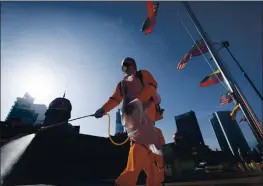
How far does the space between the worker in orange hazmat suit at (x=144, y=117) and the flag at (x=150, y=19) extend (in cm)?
576

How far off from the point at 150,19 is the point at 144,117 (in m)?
7.14

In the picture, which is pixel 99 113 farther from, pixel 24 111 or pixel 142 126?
pixel 24 111

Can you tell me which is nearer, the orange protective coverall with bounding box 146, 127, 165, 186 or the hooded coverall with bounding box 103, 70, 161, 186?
the hooded coverall with bounding box 103, 70, 161, 186

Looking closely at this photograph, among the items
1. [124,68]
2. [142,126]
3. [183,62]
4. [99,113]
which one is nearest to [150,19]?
[183,62]

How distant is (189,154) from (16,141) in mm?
9432

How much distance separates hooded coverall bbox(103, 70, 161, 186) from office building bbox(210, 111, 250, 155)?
165 m

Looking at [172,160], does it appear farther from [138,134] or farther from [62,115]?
[62,115]

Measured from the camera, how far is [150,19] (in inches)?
330

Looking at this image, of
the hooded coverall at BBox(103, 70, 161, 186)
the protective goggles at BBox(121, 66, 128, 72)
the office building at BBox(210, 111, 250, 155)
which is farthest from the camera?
the office building at BBox(210, 111, 250, 155)

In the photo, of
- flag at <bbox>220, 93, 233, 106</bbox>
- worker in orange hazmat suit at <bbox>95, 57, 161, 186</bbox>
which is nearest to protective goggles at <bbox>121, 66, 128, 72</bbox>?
worker in orange hazmat suit at <bbox>95, 57, 161, 186</bbox>

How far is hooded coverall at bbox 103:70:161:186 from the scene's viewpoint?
2330mm

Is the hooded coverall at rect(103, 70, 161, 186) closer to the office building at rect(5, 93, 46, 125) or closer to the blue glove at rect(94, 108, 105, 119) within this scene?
the blue glove at rect(94, 108, 105, 119)

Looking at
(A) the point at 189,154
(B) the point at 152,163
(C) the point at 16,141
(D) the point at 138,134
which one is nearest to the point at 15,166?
(C) the point at 16,141

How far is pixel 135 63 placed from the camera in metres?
3.38
